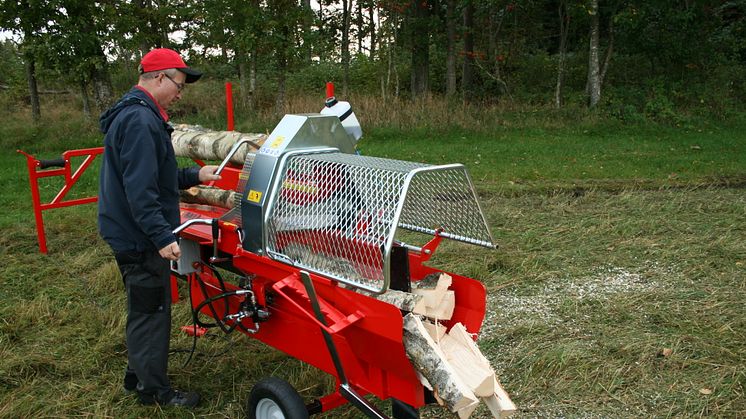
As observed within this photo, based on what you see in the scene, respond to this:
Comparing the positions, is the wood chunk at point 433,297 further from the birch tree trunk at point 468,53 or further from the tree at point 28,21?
the birch tree trunk at point 468,53

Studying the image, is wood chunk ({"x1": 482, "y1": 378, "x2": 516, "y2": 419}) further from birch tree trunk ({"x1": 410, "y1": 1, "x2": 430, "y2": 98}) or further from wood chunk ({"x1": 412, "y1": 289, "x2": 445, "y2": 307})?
birch tree trunk ({"x1": 410, "y1": 1, "x2": 430, "y2": 98})

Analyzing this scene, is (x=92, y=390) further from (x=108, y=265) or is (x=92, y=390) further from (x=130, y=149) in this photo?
(x=108, y=265)

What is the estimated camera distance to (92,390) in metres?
3.71

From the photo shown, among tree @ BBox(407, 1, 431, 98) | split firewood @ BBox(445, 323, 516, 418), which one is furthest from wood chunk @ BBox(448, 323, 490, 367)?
tree @ BBox(407, 1, 431, 98)

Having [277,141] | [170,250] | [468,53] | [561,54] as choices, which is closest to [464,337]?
[277,141]

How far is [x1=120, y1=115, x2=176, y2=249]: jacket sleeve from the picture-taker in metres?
3.03

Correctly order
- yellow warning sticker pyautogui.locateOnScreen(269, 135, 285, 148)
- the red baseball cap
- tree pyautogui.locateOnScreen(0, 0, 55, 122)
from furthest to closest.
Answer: tree pyautogui.locateOnScreen(0, 0, 55, 122) → the red baseball cap → yellow warning sticker pyautogui.locateOnScreen(269, 135, 285, 148)

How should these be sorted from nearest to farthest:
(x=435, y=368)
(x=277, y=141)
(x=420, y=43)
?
(x=435, y=368), (x=277, y=141), (x=420, y=43)

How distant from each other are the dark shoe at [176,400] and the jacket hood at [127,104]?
4.65 feet

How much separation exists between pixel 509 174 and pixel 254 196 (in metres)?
6.45

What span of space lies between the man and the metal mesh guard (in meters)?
0.56

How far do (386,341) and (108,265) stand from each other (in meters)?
3.60

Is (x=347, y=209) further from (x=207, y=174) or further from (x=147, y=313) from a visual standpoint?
(x=147, y=313)

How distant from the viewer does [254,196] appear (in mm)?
3033
